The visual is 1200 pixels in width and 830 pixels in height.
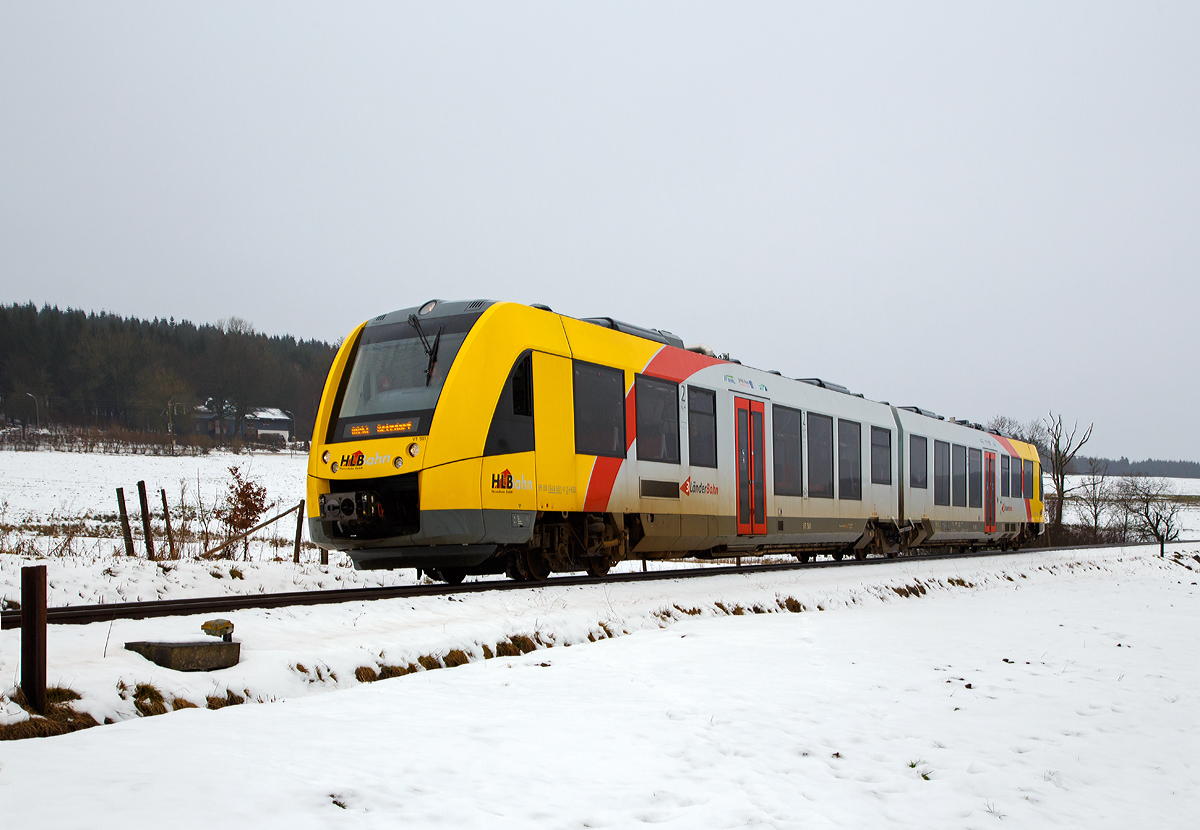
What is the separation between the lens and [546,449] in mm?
10961

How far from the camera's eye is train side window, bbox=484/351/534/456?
33.8 ft

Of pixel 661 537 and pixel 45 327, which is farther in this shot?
pixel 45 327

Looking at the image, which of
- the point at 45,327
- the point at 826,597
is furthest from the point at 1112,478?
the point at 45,327

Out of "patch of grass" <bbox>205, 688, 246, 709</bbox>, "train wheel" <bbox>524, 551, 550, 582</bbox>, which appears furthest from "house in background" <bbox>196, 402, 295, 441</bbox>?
"patch of grass" <bbox>205, 688, 246, 709</bbox>

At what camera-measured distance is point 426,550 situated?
10.5 meters

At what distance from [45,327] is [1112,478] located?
297 ft

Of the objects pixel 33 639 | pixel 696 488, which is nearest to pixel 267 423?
pixel 696 488

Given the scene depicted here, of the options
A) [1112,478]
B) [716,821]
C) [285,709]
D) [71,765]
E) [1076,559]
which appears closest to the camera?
[71,765]

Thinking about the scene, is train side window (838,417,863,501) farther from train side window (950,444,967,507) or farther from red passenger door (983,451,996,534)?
red passenger door (983,451,996,534)

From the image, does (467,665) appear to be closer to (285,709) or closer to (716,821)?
(285,709)

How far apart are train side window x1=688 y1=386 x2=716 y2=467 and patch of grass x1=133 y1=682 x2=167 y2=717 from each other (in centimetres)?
919

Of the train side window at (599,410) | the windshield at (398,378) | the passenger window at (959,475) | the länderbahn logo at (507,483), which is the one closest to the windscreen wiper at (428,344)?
the windshield at (398,378)

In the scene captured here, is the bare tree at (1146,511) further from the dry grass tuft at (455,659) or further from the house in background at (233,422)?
the house in background at (233,422)

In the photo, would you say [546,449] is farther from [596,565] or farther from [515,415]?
[596,565]
